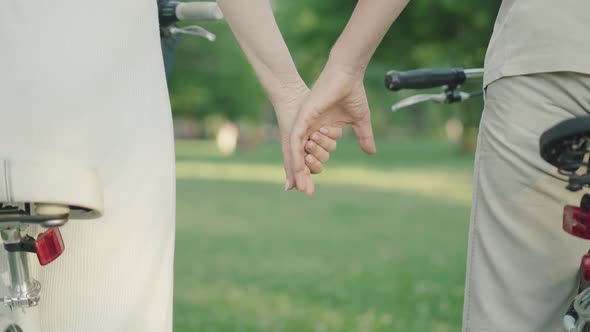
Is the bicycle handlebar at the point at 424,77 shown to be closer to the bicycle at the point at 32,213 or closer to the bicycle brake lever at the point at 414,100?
the bicycle brake lever at the point at 414,100

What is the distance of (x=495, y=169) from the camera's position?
222cm

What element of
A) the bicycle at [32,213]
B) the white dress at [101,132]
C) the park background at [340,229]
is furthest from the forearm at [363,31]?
the park background at [340,229]

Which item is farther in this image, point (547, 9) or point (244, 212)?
point (244, 212)

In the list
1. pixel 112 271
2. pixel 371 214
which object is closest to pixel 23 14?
pixel 112 271

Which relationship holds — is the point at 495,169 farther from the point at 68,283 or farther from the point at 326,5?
the point at 326,5

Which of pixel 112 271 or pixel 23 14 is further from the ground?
pixel 23 14

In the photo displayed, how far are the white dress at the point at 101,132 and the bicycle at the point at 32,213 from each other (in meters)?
0.11

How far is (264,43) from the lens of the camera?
8.31ft

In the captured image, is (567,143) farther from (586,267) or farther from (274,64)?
(274,64)

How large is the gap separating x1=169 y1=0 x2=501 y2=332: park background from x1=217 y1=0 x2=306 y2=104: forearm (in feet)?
12.5

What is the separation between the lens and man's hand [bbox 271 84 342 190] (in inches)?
101

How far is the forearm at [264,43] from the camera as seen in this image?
2.51 metres

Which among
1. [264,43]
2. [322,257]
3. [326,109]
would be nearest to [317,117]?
[326,109]

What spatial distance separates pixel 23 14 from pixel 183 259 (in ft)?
24.6
